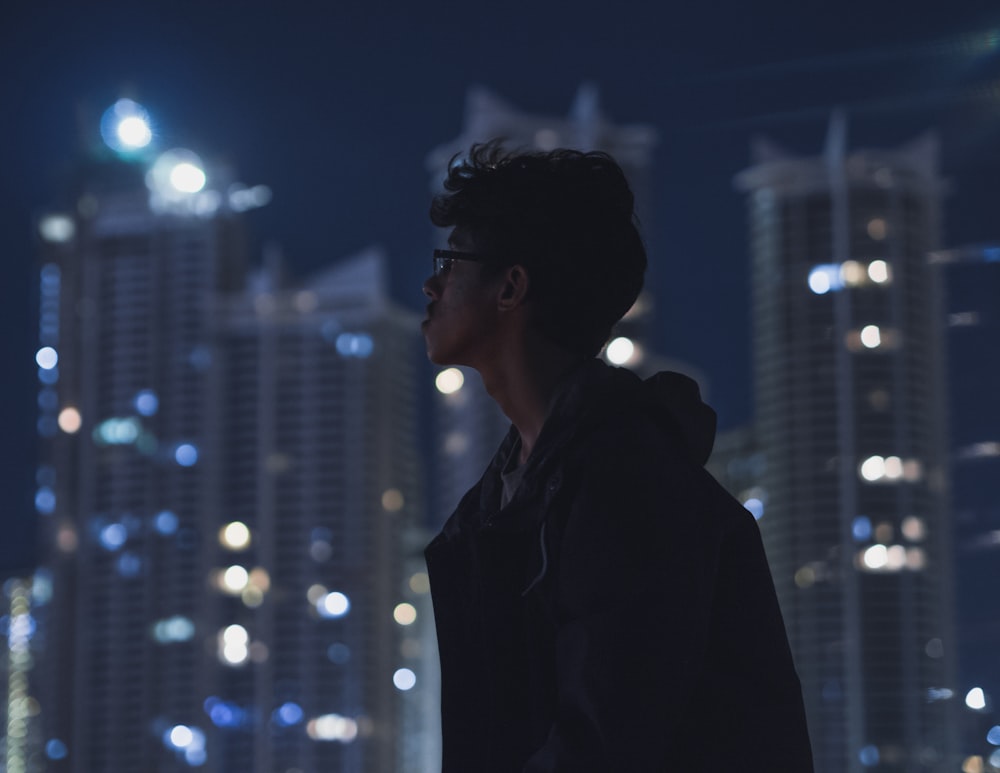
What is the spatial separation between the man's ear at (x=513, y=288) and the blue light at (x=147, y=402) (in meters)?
27.0

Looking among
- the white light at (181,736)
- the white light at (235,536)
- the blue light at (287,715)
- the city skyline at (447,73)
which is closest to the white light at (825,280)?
the city skyline at (447,73)

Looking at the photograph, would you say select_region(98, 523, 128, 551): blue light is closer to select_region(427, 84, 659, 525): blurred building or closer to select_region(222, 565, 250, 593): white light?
select_region(222, 565, 250, 593): white light

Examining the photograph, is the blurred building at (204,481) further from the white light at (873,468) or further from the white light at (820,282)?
the white light at (820,282)

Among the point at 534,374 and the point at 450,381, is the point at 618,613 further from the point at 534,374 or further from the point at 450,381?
the point at 450,381

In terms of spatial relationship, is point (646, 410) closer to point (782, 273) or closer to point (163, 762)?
point (782, 273)

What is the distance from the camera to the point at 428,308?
0.78 metres

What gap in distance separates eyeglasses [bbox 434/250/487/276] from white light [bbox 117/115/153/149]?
4252 mm

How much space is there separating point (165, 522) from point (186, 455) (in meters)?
1.50

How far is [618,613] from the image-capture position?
23.8 inches

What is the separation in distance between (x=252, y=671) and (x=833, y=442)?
586 inches

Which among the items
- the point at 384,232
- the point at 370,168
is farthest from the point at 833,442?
the point at 384,232

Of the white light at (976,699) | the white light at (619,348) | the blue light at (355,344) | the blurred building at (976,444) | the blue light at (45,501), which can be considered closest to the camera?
the white light at (976,699)

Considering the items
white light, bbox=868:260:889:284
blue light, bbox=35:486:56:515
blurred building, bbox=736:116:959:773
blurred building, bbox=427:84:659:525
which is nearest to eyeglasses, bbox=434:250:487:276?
blurred building, bbox=427:84:659:525

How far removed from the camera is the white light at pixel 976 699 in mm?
3514
